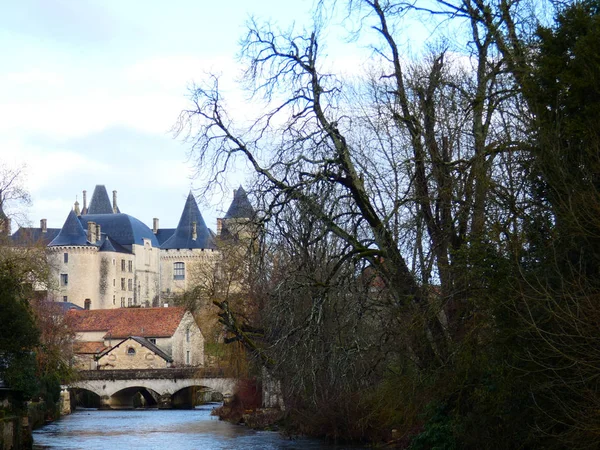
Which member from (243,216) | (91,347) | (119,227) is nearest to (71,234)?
(119,227)

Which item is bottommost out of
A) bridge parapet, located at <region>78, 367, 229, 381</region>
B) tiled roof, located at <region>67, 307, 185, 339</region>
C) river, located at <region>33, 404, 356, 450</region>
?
river, located at <region>33, 404, 356, 450</region>

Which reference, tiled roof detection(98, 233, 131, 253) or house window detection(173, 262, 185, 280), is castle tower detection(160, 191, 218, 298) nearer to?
house window detection(173, 262, 185, 280)

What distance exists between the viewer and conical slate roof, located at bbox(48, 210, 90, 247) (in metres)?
94.2

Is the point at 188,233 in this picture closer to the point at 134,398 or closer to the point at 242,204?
the point at 134,398

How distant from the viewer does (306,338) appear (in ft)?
44.7

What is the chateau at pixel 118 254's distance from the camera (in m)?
93.8

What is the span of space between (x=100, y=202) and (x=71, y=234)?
15.0 m

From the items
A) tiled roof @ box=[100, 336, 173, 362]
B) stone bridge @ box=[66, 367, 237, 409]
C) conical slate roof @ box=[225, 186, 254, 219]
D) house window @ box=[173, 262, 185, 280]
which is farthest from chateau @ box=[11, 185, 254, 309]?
conical slate roof @ box=[225, 186, 254, 219]

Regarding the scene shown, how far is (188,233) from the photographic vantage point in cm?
10500

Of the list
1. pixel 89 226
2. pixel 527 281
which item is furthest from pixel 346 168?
pixel 89 226

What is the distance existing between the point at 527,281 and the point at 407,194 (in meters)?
4.69

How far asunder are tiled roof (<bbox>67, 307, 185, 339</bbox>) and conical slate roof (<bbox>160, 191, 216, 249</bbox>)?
38537 mm

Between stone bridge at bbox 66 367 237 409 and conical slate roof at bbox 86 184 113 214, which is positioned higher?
conical slate roof at bbox 86 184 113 214

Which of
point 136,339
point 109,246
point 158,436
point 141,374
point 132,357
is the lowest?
point 158,436
